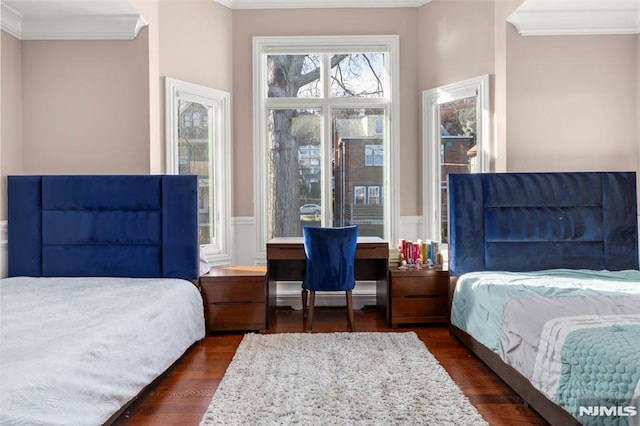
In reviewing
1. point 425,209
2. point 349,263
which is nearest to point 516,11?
point 425,209

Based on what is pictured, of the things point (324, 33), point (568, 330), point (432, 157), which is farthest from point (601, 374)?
point (324, 33)

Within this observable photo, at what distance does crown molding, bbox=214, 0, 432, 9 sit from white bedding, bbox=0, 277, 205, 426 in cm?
283

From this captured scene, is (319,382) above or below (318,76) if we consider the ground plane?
below

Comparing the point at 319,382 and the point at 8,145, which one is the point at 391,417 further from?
the point at 8,145

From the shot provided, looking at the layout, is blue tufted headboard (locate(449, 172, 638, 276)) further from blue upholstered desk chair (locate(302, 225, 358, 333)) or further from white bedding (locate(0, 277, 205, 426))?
white bedding (locate(0, 277, 205, 426))

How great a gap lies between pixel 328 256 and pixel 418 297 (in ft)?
2.74

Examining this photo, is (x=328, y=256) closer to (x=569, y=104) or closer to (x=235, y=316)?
(x=235, y=316)

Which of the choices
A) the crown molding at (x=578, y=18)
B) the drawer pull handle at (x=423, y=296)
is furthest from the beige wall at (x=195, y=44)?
the crown molding at (x=578, y=18)

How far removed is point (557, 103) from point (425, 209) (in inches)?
56.9

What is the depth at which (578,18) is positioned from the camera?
351cm

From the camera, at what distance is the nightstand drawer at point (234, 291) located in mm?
3326

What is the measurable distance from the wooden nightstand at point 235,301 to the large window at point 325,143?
1035 millimetres

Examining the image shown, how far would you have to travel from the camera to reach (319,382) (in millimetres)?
2396

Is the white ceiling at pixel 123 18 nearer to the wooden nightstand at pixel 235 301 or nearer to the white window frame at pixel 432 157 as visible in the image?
the white window frame at pixel 432 157
